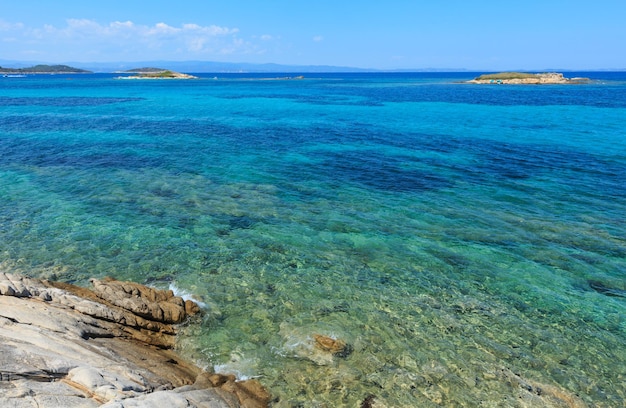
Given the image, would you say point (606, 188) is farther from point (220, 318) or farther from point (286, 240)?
point (220, 318)

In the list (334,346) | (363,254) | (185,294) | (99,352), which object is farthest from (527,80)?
(99,352)

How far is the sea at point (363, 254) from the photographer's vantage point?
12586mm

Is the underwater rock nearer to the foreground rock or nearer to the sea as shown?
the sea

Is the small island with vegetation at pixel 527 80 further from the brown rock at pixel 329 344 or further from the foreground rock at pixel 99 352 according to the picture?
the foreground rock at pixel 99 352

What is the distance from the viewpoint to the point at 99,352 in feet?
35.1

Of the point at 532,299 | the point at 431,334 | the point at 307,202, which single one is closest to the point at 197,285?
the point at 431,334

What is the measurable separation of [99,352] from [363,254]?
41.1ft

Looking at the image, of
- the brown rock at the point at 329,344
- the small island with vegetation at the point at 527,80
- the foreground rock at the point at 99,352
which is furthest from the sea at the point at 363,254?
the small island with vegetation at the point at 527,80

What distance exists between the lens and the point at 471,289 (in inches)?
667

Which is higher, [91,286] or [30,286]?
[30,286]

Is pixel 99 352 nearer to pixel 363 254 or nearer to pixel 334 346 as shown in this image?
pixel 334 346

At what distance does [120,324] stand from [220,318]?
11.2 ft

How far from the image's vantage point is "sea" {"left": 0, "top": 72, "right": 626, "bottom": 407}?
1259 cm

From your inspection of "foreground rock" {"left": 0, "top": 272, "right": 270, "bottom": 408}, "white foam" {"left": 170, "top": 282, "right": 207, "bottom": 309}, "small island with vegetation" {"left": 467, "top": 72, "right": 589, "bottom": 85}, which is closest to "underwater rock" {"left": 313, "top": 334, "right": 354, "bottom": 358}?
"foreground rock" {"left": 0, "top": 272, "right": 270, "bottom": 408}
